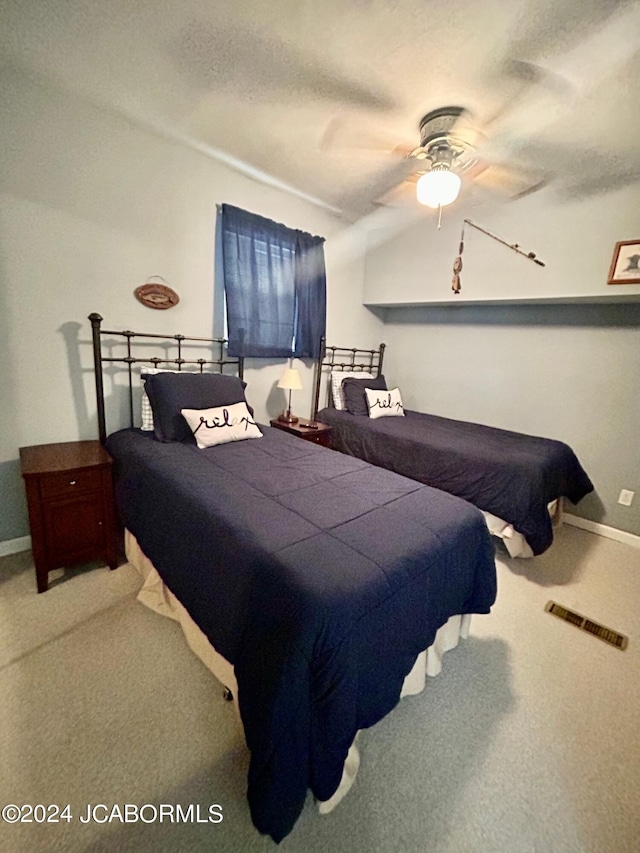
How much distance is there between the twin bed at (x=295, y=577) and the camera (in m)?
0.91

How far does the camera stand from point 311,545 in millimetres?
1155

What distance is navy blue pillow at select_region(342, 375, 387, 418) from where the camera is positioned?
133 inches

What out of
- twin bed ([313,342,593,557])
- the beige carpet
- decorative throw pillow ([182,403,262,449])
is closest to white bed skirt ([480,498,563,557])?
twin bed ([313,342,593,557])

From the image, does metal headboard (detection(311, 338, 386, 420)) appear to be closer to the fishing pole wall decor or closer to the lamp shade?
the lamp shade

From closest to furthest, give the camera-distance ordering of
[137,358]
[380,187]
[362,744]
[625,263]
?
[362,744] → [625,263] → [137,358] → [380,187]

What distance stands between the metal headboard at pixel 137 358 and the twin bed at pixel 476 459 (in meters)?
1.13

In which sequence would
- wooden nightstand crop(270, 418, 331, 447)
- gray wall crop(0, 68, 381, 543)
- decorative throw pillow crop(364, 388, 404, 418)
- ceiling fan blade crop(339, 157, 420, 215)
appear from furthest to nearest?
decorative throw pillow crop(364, 388, 404, 418) < wooden nightstand crop(270, 418, 331, 447) < ceiling fan blade crop(339, 157, 420, 215) < gray wall crop(0, 68, 381, 543)

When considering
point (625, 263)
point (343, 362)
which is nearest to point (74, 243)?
point (343, 362)

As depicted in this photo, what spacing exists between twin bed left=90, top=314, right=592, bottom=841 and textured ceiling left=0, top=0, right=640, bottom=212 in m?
1.24

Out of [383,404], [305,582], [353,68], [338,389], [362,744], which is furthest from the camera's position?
[338,389]

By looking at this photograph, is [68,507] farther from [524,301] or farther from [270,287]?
[524,301]

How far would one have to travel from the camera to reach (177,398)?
7.14ft

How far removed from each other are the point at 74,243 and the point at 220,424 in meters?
1.37

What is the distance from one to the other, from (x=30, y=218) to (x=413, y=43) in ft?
6.86
